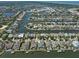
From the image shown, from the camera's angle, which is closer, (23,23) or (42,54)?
(42,54)

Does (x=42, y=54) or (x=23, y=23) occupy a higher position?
(x=23, y=23)

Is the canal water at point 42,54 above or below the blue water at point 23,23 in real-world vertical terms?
below

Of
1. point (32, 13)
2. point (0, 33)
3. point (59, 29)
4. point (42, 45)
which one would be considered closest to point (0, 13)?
point (32, 13)

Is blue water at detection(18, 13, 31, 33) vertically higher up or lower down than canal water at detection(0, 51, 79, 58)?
higher up

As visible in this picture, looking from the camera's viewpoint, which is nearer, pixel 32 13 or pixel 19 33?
pixel 19 33

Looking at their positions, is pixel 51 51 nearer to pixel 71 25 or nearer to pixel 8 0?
pixel 71 25

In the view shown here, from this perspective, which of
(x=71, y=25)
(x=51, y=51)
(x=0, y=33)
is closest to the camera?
(x=51, y=51)

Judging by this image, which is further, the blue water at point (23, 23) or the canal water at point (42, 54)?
the blue water at point (23, 23)

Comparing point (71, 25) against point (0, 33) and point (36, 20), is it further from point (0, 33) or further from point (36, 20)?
point (0, 33)

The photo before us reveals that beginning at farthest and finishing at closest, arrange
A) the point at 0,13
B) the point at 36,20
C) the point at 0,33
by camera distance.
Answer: the point at 0,13 < the point at 36,20 < the point at 0,33

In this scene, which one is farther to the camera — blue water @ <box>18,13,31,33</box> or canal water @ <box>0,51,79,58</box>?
blue water @ <box>18,13,31,33</box>
